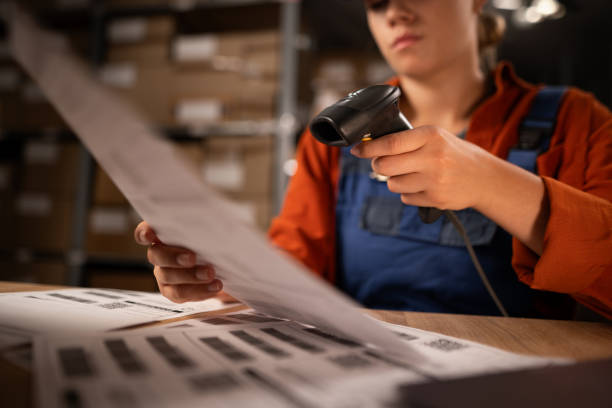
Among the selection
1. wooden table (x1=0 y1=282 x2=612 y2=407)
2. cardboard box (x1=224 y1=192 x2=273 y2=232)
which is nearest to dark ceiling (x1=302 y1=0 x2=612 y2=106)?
cardboard box (x1=224 y1=192 x2=273 y2=232)

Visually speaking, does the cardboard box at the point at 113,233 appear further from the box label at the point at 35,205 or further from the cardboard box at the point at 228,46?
the cardboard box at the point at 228,46

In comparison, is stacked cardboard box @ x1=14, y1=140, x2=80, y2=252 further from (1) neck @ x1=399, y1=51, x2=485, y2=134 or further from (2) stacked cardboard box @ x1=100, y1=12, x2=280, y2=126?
(1) neck @ x1=399, y1=51, x2=485, y2=134

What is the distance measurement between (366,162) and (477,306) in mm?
317

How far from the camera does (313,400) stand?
20 cm

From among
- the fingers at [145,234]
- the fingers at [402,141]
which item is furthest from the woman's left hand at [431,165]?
the fingers at [145,234]

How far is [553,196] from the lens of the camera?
1.40ft

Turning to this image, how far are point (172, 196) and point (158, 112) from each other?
1562 millimetres

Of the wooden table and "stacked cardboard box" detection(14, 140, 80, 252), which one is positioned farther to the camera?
"stacked cardboard box" detection(14, 140, 80, 252)

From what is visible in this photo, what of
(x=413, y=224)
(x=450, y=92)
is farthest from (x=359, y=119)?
(x=450, y=92)

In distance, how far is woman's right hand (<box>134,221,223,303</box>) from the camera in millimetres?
428

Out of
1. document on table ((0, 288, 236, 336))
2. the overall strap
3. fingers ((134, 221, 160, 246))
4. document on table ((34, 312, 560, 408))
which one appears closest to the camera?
document on table ((34, 312, 560, 408))

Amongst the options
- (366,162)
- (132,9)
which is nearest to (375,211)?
(366,162)

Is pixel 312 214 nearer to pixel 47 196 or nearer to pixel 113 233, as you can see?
pixel 113 233

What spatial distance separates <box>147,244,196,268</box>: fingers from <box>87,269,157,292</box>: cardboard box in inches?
45.9
